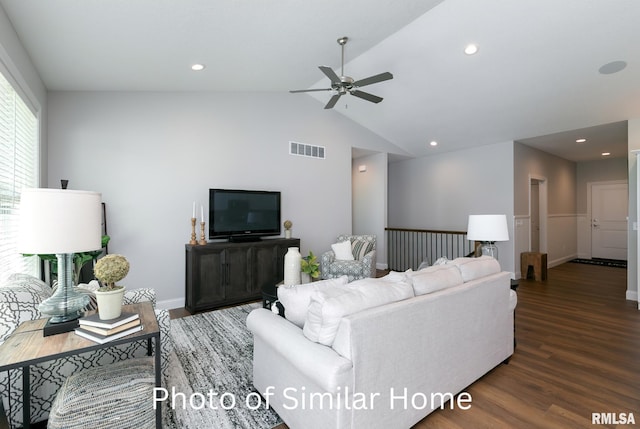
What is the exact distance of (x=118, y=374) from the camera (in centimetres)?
171

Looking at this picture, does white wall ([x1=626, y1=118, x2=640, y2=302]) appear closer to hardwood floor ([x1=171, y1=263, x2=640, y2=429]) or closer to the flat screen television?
hardwood floor ([x1=171, y1=263, x2=640, y2=429])

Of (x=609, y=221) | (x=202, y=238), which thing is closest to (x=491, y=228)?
(x=202, y=238)

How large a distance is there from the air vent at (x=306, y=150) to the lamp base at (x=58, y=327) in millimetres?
4076

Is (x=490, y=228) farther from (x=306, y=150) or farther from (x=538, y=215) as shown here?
(x=538, y=215)

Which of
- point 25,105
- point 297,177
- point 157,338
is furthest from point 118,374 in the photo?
point 297,177

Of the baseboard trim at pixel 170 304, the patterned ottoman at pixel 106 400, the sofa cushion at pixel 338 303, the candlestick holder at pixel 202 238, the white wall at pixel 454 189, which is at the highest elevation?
the white wall at pixel 454 189

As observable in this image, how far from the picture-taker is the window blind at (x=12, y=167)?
7.04 feet

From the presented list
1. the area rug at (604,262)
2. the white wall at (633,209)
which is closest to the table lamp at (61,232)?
the white wall at (633,209)

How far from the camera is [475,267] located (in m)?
2.44

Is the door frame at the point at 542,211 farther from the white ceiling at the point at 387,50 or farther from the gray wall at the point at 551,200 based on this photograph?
the white ceiling at the point at 387,50

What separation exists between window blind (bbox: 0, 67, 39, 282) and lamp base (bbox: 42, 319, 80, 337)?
107 cm

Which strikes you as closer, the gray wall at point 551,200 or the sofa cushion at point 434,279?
the sofa cushion at point 434,279

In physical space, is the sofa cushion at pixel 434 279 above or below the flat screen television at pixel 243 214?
below

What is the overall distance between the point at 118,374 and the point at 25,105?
256 cm
